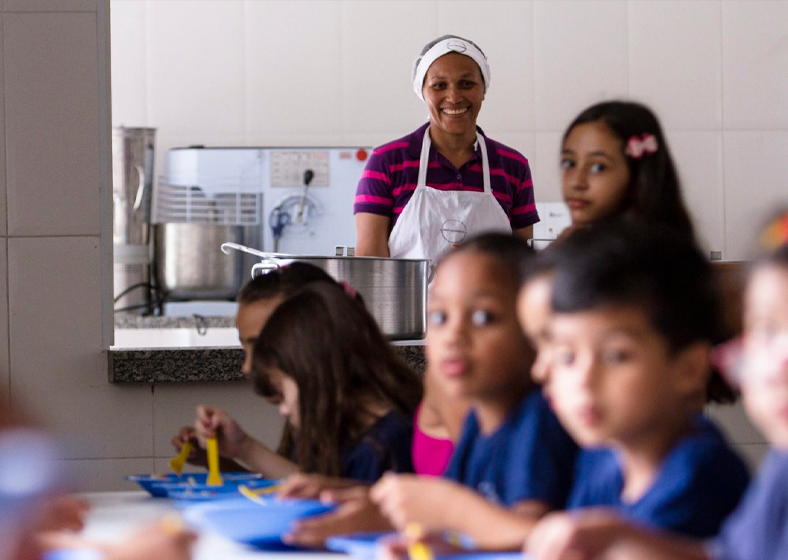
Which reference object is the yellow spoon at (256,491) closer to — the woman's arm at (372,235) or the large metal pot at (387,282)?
the large metal pot at (387,282)

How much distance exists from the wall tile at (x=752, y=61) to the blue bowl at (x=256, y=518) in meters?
3.43

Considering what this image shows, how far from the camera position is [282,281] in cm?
135

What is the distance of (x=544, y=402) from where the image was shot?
0.82 metres

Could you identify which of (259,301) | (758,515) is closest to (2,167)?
(259,301)

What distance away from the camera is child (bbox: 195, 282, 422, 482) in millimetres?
1101

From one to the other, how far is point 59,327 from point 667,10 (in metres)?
2.88

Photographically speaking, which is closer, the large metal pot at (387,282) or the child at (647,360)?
the child at (647,360)

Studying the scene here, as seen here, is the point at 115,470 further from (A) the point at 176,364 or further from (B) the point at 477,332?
(B) the point at 477,332

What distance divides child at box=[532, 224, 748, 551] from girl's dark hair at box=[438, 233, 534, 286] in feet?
0.44

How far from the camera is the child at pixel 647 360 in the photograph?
63cm

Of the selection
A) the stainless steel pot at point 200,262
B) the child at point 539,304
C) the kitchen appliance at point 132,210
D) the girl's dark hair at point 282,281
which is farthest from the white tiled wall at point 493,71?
the child at point 539,304

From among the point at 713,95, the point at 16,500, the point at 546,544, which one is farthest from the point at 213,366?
the point at 713,95

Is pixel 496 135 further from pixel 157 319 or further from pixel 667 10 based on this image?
pixel 157 319

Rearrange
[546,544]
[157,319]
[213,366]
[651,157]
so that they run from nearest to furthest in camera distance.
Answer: [546,544], [651,157], [213,366], [157,319]
